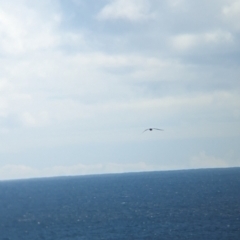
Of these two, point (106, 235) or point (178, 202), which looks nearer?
point (106, 235)

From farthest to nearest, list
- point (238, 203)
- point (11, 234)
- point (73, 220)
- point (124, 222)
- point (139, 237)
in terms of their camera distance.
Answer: point (238, 203) < point (73, 220) < point (124, 222) < point (11, 234) < point (139, 237)

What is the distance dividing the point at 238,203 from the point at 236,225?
41.7m

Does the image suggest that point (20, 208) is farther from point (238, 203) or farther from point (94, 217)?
point (238, 203)

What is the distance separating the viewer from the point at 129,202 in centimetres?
15525

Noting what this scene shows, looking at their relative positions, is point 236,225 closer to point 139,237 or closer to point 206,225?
point 206,225

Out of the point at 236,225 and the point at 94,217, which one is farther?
the point at 94,217

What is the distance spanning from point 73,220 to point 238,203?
47623 mm

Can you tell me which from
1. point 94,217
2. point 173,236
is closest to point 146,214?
point 94,217

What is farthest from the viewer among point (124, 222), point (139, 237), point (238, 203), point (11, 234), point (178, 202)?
point (178, 202)

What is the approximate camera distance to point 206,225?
9669cm

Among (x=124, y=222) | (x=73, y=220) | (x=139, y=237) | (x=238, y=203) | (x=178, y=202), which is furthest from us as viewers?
(x=178, y=202)

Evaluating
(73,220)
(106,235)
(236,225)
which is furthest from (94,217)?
(236,225)

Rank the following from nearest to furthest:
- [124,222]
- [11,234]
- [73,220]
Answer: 1. [11,234]
2. [124,222]
3. [73,220]

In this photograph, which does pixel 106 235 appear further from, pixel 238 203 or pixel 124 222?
pixel 238 203
